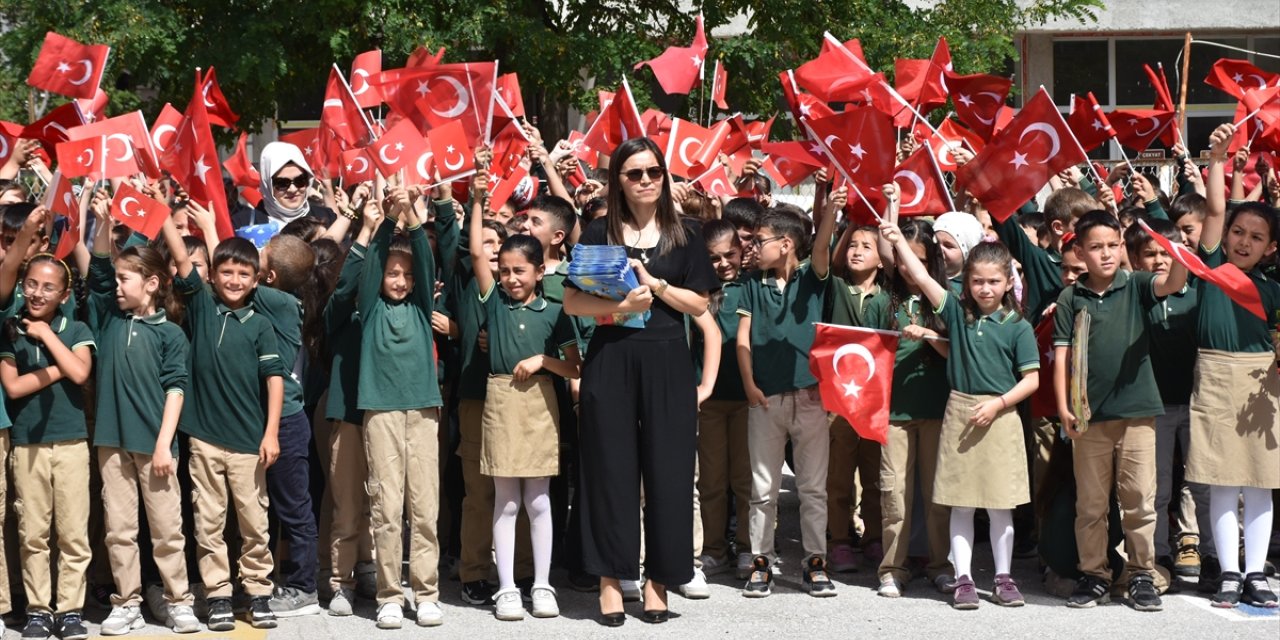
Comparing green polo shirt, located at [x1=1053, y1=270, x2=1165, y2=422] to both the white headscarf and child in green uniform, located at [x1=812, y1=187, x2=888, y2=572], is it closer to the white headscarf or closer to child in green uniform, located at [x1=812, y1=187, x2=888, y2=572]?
child in green uniform, located at [x1=812, y1=187, x2=888, y2=572]

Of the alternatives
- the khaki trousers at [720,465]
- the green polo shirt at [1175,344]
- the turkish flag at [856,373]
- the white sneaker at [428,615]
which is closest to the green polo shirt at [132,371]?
the white sneaker at [428,615]

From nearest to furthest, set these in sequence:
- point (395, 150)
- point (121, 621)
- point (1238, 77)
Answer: point (121, 621) < point (395, 150) < point (1238, 77)

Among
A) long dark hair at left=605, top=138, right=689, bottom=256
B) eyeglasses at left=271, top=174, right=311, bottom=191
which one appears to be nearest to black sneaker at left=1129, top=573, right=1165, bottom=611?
long dark hair at left=605, top=138, right=689, bottom=256

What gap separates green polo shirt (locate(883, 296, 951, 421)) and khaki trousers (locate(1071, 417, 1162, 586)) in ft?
2.11

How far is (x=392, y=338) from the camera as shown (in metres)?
6.94

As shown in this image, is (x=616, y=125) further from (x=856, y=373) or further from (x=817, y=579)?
(x=817, y=579)

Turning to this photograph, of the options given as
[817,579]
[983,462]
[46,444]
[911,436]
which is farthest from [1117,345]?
[46,444]

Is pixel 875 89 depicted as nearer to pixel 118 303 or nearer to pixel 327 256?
pixel 327 256

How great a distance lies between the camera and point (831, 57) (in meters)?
9.01

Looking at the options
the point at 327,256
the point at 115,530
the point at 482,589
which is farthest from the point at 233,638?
the point at 327,256

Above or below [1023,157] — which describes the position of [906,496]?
below

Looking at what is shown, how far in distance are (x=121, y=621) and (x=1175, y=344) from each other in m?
4.72

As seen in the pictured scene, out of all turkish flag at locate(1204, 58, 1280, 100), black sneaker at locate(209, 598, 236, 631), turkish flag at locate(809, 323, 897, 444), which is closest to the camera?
black sneaker at locate(209, 598, 236, 631)

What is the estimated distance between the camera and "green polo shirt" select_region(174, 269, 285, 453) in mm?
6816
